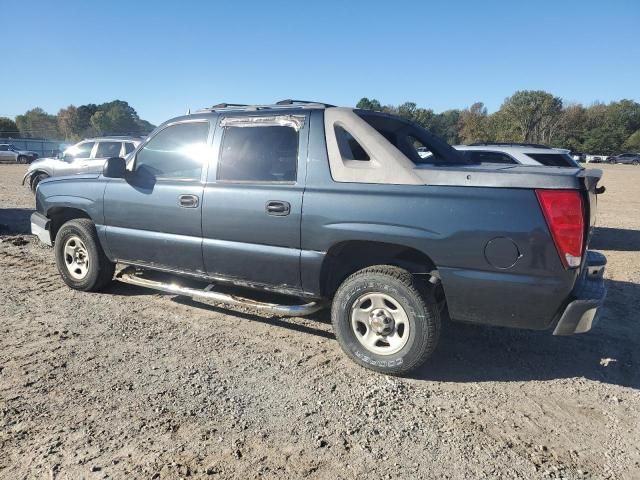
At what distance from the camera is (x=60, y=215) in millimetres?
5531

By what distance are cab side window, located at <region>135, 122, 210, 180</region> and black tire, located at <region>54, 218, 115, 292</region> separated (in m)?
0.97

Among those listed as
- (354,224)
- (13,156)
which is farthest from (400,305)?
(13,156)

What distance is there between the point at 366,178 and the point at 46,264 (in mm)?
5157

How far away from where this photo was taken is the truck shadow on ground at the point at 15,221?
8970 mm

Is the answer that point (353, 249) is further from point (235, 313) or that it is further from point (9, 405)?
point (9, 405)

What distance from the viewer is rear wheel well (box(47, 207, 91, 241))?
5.38 metres

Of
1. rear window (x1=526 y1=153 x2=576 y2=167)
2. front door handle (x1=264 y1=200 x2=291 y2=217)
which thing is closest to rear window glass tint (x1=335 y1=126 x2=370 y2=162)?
front door handle (x1=264 y1=200 x2=291 y2=217)

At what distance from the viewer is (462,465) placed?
2.62m

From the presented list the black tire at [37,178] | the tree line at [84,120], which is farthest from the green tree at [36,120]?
the black tire at [37,178]

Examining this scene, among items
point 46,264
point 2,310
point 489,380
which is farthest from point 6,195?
point 489,380

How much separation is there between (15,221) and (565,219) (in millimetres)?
10578

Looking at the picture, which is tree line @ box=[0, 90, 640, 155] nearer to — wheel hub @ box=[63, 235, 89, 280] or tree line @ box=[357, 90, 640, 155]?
tree line @ box=[357, 90, 640, 155]

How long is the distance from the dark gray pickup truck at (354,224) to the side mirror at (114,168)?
0.03ft

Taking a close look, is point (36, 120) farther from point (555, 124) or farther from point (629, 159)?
point (629, 159)
